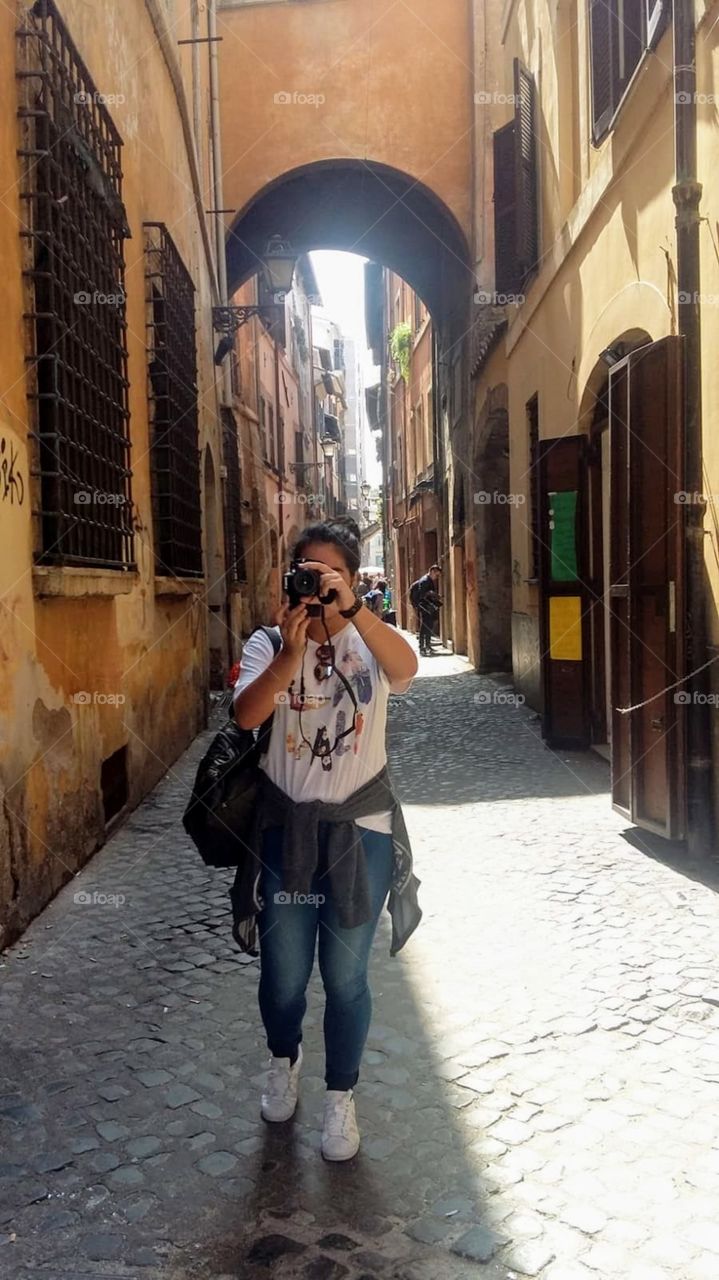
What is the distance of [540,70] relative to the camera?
9.40 meters

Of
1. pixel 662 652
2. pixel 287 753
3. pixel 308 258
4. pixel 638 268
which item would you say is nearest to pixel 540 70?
pixel 638 268

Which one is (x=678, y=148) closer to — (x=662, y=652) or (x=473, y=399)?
(x=662, y=652)

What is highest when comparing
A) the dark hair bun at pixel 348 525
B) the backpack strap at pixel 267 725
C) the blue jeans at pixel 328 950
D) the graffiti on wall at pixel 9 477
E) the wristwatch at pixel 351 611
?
the graffiti on wall at pixel 9 477

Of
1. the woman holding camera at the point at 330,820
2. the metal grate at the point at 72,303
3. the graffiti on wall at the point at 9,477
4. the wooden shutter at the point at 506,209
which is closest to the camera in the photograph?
the woman holding camera at the point at 330,820

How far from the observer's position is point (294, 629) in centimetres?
219

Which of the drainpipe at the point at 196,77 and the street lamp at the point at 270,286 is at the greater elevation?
the drainpipe at the point at 196,77

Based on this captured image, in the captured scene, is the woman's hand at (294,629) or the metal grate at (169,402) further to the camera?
the metal grate at (169,402)

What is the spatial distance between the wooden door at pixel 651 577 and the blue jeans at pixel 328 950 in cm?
294

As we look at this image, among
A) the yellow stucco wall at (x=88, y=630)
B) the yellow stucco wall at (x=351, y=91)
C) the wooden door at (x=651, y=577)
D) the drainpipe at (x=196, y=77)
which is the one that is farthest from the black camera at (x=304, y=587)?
the yellow stucco wall at (x=351, y=91)

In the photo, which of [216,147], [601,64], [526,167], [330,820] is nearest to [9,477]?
[330,820]

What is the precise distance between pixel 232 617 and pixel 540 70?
25.7ft

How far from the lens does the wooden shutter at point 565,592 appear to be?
303 inches

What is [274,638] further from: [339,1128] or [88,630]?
[88,630]

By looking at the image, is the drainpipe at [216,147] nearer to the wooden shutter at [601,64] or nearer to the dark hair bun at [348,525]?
the wooden shutter at [601,64]
